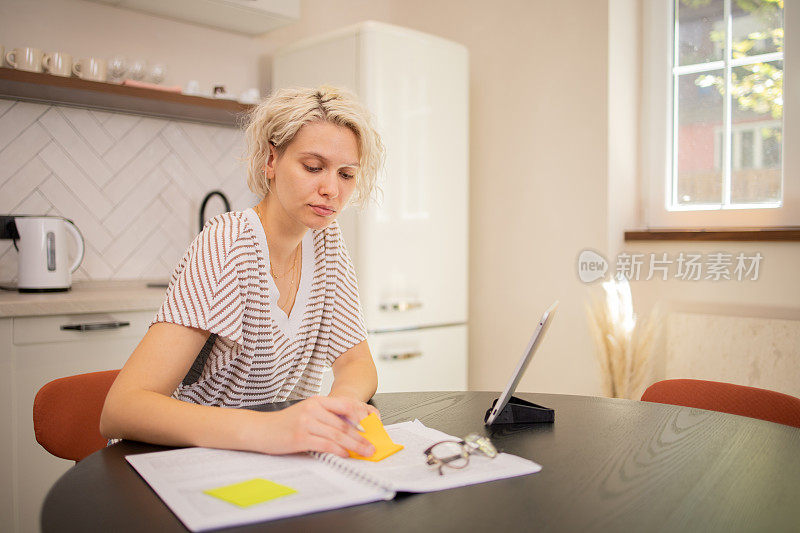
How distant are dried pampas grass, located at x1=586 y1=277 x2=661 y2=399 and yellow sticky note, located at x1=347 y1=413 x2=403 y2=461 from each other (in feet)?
5.88

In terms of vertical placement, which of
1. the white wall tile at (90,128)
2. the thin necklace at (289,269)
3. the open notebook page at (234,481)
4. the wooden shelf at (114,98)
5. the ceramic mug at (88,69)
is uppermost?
the ceramic mug at (88,69)

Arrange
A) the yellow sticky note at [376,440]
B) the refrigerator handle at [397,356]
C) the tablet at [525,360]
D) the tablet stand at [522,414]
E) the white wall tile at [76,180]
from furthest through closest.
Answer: the refrigerator handle at [397,356], the white wall tile at [76,180], the tablet stand at [522,414], the tablet at [525,360], the yellow sticky note at [376,440]

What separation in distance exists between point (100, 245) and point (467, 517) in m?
2.46

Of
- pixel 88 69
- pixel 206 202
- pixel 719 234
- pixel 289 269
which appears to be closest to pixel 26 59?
pixel 88 69

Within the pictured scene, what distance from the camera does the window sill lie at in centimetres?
236

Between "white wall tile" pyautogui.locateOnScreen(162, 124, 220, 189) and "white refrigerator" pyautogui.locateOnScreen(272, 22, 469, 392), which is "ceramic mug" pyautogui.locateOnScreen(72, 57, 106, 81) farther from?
"white refrigerator" pyautogui.locateOnScreen(272, 22, 469, 392)

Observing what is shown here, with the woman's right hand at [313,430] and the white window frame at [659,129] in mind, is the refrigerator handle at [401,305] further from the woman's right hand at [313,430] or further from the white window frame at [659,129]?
the woman's right hand at [313,430]

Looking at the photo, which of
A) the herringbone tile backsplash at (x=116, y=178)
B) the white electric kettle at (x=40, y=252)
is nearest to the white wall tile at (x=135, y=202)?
the herringbone tile backsplash at (x=116, y=178)

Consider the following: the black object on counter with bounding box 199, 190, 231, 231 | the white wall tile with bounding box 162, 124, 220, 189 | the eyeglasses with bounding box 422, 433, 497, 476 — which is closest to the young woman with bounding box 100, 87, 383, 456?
the eyeglasses with bounding box 422, 433, 497, 476

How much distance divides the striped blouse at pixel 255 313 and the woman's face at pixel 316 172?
4.0 inches

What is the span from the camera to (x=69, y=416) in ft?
4.49

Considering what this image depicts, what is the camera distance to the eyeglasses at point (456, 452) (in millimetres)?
905

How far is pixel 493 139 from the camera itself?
10.7 feet

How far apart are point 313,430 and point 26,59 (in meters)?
2.12
